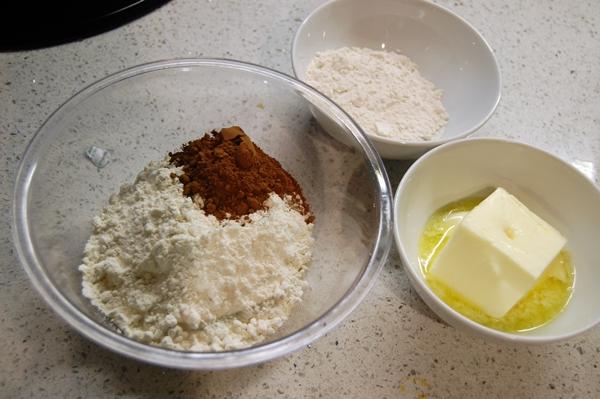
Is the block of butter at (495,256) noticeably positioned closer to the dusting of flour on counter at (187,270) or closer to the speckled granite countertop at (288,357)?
the speckled granite countertop at (288,357)

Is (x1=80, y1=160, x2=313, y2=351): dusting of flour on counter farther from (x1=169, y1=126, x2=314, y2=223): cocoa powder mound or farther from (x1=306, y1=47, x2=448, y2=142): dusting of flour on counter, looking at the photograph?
(x1=306, y1=47, x2=448, y2=142): dusting of flour on counter

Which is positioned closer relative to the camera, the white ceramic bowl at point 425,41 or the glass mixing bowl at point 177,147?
the glass mixing bowl at point 177,147

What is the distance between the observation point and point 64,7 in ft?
3.28

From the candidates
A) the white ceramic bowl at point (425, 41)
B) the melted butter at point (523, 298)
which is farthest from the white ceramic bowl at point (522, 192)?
the white ceramic bowl at point (425, 41)

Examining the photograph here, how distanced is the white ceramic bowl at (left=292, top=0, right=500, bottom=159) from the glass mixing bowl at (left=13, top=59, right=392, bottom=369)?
166 mm

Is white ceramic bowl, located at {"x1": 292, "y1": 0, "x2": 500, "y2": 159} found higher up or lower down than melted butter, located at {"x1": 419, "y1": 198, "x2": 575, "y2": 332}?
higher up

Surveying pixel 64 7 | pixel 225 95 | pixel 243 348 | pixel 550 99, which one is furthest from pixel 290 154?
pixel 550 99

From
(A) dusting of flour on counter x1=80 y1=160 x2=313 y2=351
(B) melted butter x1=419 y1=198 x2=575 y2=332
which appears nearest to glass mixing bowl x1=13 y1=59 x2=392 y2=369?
(A) dusting of flour on counter x1=80 y1=160 x2=313 y2=351

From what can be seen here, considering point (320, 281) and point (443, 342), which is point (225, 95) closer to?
point (320, 281)

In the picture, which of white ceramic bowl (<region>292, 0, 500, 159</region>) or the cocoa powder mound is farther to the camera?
white ceramic bowl (<region>292, 0, 500, 159</region>)

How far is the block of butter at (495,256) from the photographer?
0.78 m

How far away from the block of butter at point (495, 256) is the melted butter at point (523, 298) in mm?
13

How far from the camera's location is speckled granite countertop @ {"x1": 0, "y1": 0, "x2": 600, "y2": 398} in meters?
0.72

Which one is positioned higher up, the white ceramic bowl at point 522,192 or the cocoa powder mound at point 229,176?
the cocoa powder mound at point 229,176
